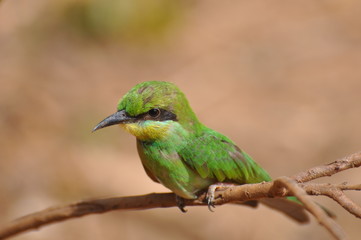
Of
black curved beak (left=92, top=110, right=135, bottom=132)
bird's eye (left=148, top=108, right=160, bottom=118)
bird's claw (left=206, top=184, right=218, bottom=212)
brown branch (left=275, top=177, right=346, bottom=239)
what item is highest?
black curved beak (left=92, top=110, right=135, bottom=132)

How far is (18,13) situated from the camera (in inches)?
193

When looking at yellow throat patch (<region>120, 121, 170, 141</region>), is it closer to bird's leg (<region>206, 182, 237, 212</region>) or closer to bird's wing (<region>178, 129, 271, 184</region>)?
bird's wing (<region>178, 129, 271, 184</region>)

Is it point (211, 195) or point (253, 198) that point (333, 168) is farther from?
point (211, 195)

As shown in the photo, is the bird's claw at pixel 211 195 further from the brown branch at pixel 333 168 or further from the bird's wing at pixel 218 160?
the brown branch at pixel 333 168

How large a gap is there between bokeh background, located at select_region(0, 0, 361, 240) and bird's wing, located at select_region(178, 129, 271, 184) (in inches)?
46.4

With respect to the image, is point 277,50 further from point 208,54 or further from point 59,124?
point 59,124

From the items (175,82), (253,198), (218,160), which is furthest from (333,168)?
(175,82)

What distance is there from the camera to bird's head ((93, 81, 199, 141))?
8.24ft

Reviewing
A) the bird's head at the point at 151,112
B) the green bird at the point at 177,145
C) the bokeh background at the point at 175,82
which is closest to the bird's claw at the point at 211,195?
the green bird at the point at 177,145

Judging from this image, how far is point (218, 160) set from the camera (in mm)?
2695

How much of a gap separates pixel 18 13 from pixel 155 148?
2.76 m

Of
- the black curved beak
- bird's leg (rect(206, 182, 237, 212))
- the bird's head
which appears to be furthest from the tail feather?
the black curved beak

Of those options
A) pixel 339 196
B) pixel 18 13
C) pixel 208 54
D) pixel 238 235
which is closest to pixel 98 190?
pixel 238 235

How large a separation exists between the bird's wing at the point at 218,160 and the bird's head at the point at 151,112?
0.11 meters
